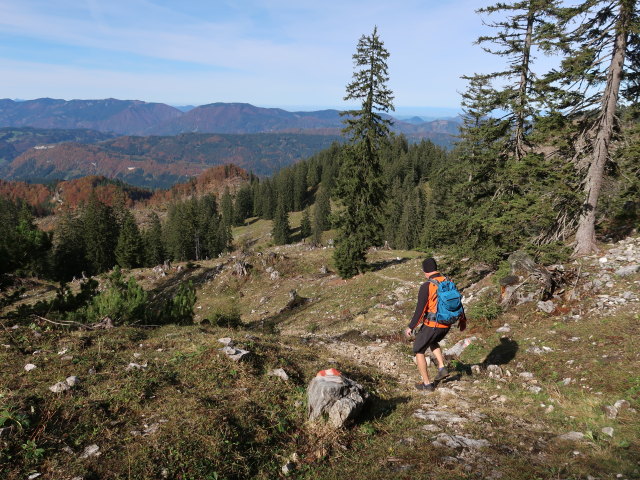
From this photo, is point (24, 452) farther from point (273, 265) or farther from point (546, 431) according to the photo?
point (273, 265)

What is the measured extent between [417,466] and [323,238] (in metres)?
104

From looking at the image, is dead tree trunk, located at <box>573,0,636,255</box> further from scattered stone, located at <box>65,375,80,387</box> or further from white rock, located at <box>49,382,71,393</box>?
white rock, located at <box>49,382,71,393</box>

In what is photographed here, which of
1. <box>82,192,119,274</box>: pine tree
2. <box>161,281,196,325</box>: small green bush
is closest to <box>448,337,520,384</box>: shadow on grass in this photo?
<box>161,281,196,325</box>: small green bush

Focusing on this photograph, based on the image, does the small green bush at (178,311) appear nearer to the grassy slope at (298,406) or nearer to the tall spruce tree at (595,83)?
the grassy slope at (298,406)

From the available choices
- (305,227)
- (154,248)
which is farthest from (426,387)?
(305,227)

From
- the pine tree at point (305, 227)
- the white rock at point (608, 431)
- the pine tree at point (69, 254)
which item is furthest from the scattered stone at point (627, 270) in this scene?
the pine tree at point (305, 227)

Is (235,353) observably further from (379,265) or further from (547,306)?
(379,265)

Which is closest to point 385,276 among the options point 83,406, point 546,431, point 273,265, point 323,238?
point 273,265

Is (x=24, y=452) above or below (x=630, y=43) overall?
below

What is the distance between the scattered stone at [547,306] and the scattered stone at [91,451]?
11877 mm

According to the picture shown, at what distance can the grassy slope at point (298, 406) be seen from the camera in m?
4.66

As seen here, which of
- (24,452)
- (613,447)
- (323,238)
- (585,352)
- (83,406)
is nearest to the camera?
(24,452)

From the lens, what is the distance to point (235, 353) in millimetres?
7723

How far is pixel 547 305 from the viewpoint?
11.3m
